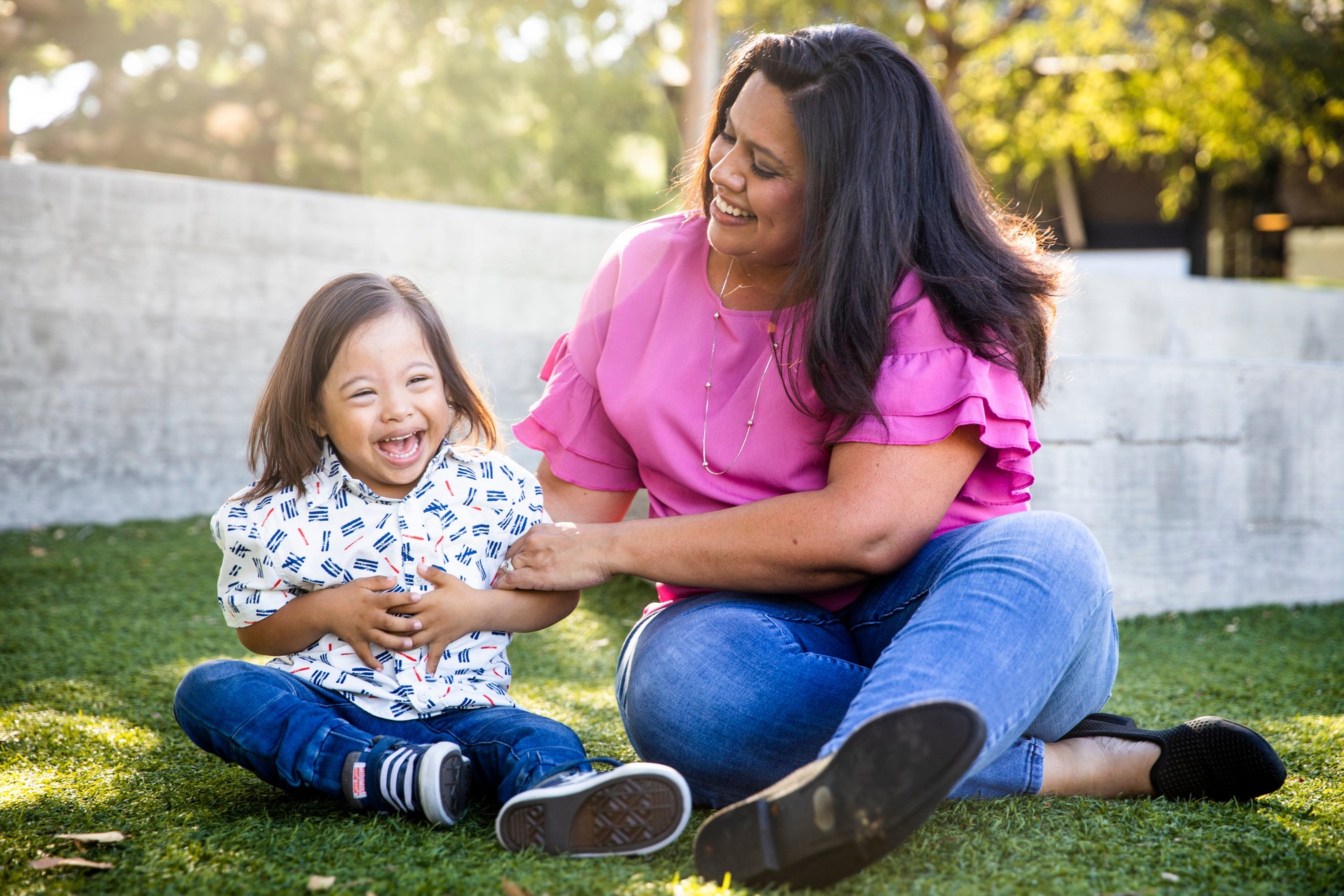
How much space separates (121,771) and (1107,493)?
113 inches

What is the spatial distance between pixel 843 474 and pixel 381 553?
790mm

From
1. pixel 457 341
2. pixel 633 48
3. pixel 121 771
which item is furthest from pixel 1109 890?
pixel 633 48

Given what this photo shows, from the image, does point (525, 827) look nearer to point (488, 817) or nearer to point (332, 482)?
point (488, 817)

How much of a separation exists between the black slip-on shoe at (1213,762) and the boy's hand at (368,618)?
43.5 inches

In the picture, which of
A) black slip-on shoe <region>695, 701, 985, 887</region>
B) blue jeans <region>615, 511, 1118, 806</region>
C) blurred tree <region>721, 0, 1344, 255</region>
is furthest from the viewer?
blurred tree <region>721, 0, 1344, 255</region>

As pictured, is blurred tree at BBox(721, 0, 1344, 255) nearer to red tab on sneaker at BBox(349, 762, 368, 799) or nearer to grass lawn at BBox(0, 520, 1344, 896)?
grass lawn at BBox(0, 520, 1344, 896)

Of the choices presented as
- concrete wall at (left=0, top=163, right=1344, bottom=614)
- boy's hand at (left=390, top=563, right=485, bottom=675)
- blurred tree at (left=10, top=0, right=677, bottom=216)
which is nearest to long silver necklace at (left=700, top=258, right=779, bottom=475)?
boy's hand at (left=390, top=563, right=485, bottom=675)

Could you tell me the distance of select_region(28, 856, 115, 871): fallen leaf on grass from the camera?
1.41 meters

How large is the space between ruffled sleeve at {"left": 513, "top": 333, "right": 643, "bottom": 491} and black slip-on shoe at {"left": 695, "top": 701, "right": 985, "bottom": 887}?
90 centimetres

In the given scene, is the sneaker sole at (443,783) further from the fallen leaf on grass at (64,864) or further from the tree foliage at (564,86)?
the tree foliage at (564,86)

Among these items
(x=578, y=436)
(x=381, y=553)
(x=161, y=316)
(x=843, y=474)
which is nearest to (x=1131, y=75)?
(x=161, y=316)

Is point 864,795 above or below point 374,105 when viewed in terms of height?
below

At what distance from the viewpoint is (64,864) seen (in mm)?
1414

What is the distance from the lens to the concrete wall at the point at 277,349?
3.49 metres
